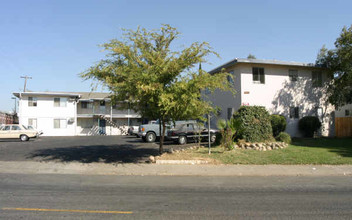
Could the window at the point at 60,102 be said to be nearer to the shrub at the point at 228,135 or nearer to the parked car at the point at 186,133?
the parked car at the point at 186,133

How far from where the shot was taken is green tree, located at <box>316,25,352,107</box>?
18.8m

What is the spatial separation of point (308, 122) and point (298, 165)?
10483 millimetres

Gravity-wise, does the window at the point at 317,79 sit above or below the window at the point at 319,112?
above

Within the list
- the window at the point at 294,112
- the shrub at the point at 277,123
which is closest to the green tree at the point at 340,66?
the window at the point at 294,112

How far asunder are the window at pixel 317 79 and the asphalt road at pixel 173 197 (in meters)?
14.7

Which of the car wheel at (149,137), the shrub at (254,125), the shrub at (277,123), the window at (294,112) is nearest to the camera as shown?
the shrub at (254,125)

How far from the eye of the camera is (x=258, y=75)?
67.3ft

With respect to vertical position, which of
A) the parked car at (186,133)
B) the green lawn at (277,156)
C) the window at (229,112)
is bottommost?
the green lawn at (277,156)

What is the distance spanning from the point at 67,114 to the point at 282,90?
2567cm

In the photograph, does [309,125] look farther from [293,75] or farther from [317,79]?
[317,79]

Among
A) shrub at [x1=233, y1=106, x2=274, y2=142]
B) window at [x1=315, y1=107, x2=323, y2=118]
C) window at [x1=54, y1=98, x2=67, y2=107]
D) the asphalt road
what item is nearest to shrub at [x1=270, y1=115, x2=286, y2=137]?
shrub at [x1=233, y1=106, x2=274, y2=142]

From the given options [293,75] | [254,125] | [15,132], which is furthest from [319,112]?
[15,132]

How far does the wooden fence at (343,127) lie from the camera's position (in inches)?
886

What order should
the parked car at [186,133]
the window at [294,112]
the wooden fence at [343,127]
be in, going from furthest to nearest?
the wooden fence at [343,127] < the window at [294,112] < the parked car at [186,133]
